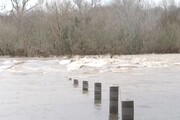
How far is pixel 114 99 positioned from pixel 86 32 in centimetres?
4681

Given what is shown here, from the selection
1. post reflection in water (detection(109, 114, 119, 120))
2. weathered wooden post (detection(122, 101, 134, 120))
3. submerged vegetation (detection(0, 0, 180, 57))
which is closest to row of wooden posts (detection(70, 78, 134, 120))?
weathered wooden post (detection(122, 101, 134, 120))

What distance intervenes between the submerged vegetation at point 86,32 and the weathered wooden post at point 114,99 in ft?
140

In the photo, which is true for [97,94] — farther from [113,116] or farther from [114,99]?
[114,99]

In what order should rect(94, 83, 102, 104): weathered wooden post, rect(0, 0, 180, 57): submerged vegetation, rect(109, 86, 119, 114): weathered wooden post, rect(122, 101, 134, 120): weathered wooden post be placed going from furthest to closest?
rect(0, 0, 180, 57): submerged vegetation
rect(94, 83, 102, 104): weathered wooden post
rect(109, 86, 119, 114): weathered wooden post
rect(122, 101, 134, 120): weathered wooden post

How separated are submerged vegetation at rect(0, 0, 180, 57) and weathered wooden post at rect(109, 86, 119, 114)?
42734 mm

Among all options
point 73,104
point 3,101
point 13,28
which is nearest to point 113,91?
point 73,104

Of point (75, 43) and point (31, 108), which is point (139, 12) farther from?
point (31, 108)

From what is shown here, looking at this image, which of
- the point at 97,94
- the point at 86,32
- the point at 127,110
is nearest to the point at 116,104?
the point at 127,110

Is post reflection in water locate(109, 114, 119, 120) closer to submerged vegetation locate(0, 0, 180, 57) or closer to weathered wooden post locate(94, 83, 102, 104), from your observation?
weathered wooden post locate(94, 83, 102, 104)

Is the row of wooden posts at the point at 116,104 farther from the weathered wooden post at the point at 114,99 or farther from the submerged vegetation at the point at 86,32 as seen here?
the submerged vegetation at the point at 86,32

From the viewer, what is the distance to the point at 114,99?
1249 centimetres

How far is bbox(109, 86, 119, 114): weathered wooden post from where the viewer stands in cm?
1244

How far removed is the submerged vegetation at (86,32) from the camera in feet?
190

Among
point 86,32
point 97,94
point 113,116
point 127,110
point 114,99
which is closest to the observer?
point 127,110
